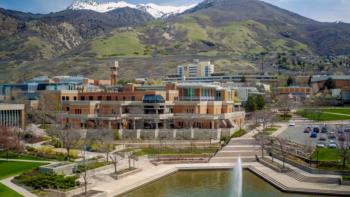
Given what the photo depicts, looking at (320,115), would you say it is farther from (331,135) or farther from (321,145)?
(321,145)

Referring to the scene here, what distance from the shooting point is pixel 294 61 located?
6481 inches

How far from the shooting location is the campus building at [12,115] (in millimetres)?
57106

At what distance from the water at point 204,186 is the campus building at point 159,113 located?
16.4 m

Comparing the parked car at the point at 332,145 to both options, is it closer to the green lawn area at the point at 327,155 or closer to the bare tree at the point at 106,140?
the green lawn area at the point at 327,155

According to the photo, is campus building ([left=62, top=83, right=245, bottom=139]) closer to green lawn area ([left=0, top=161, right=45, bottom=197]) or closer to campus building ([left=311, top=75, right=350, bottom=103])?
green lawn area ([left=0, top=161, right=45, bottom=197])

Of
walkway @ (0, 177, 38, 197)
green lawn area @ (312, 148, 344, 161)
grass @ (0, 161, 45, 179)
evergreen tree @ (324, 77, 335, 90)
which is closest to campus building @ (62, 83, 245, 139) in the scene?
green lawn area @ (312, 148, 344, 161)

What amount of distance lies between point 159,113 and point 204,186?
26.3m

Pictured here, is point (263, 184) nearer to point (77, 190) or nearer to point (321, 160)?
point (321, 160)

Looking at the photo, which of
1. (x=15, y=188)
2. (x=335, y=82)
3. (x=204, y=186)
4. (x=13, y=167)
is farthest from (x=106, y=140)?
(x=335, y=82)

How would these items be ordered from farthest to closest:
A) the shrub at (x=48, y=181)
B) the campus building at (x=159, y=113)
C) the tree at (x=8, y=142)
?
the campus building at (x=159, y=113)
the tree at (x=8, y=142)
the shrub at (x=48, y=181)

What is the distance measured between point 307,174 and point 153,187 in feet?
39.7

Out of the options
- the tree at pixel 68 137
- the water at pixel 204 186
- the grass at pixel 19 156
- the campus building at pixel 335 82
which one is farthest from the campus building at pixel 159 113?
the campus building at pixel 335 82

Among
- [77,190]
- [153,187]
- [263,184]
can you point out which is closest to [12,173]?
[77,190]

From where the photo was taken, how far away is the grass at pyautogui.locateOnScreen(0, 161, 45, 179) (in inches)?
1387
